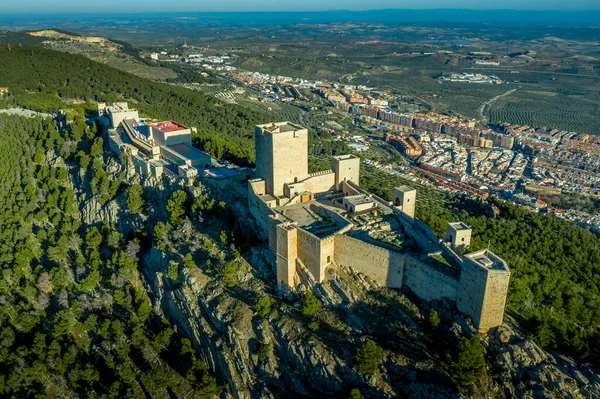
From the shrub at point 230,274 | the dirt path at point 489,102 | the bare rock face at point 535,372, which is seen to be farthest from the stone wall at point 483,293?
the dirt path at point 489,102

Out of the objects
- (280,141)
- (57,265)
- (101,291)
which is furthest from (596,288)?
(57,265)

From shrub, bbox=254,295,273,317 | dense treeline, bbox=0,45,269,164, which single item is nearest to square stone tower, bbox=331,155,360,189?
shrub, bbox=254,295,273,317

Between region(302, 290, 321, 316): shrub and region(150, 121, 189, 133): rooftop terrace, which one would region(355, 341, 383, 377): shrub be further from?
region(150, 121, 189, 133): rooftop terrace

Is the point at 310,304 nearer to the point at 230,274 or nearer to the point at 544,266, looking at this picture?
the point at 230,274

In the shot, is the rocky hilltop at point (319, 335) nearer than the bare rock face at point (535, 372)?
No

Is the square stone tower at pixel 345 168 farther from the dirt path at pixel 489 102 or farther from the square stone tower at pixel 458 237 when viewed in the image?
the dirt path at pixel 489 102

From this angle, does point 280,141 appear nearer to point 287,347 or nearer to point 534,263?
point 287,347
